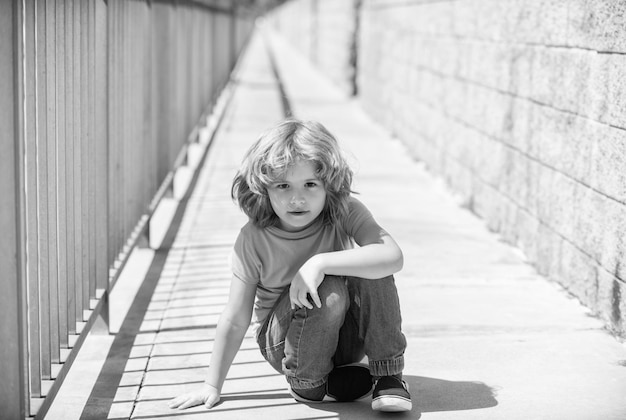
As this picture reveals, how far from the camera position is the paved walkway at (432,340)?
3.35m

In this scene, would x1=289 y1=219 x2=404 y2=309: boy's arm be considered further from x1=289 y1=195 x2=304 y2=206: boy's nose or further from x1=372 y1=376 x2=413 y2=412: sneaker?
x1=372 y1=376 x2=413 y2=412: sneaker

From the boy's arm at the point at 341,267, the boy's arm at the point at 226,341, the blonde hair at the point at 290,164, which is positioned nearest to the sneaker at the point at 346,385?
the boy's arm at the point at 226,341

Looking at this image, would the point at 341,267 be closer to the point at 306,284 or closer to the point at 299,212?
the point at 306,284

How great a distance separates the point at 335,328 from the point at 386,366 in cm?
22

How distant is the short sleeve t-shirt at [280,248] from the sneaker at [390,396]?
47 cm

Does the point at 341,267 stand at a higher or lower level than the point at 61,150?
lower

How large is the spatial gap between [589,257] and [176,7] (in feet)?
13.5

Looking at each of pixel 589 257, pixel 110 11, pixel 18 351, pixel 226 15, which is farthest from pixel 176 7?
pixel 226 15

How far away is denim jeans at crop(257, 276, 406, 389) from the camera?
123 inches

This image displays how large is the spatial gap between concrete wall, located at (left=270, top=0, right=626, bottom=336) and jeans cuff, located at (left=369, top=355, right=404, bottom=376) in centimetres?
136

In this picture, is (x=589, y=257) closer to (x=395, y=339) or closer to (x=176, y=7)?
(x=395, y=339)

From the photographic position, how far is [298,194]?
321cm

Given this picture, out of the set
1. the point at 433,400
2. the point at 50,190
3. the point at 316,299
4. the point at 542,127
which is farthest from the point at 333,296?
the point at 542,127

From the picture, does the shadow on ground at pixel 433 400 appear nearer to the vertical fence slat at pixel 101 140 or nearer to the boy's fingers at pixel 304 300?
the boy's fingers at pixel 304 300
